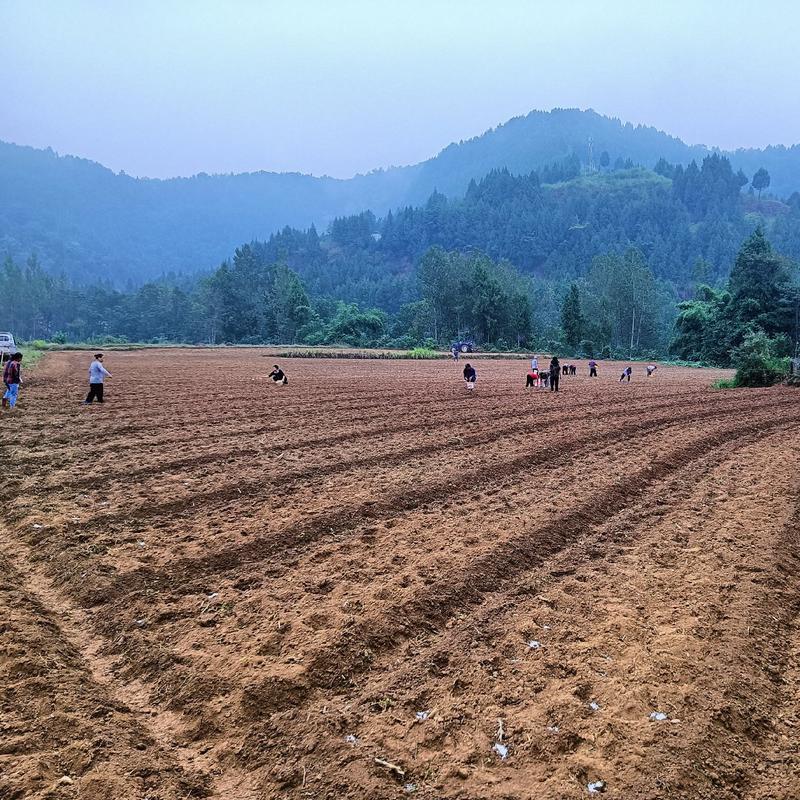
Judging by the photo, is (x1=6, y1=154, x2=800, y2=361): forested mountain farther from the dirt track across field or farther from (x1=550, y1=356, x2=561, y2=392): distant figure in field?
the dirt track across field

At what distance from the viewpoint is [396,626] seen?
4.90m

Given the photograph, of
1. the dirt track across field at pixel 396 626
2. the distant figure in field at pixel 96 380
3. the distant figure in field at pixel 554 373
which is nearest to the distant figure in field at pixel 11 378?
the distant figure in field at pixel 96 380

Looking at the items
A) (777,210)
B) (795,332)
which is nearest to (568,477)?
(795,332)

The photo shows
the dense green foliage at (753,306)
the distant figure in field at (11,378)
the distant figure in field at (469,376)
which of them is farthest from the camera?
the dense green foliage at (753,306)

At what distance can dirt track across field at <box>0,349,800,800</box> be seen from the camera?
11.2 feet

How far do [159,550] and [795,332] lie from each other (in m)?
58.0

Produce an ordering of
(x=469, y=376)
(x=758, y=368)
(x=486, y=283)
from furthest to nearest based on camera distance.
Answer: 1. (x=486, y=283)
2. (x=758, y=368)
3. (x=469, y=376)

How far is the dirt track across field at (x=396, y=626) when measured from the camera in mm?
3426

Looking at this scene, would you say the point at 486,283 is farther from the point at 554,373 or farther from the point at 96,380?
the point at 96,380

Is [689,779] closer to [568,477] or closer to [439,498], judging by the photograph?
[439,498]

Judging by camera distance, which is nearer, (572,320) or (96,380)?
(96,380)

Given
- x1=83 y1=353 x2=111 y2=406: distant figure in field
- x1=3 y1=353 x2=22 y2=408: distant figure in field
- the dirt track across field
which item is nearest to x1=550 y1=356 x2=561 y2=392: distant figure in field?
the dirt track across field

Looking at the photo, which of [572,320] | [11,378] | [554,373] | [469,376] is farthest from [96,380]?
[572,320]

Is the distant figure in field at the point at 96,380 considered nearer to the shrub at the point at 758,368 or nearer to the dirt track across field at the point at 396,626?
the dirt track across field at the point at 396,626
